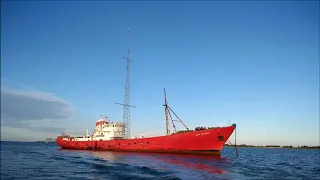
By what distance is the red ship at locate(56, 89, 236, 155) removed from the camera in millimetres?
44094

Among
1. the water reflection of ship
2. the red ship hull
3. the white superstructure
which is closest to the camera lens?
the water reflection of ship

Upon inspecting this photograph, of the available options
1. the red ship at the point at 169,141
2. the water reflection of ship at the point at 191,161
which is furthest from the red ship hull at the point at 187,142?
the water reflection of ship at the point at 191,161

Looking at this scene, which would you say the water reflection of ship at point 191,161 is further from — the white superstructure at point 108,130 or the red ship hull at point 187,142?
the white superstructure at point 108,130

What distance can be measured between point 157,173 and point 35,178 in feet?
36.1

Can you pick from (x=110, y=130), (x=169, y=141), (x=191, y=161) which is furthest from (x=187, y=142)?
(x=110, y=130)

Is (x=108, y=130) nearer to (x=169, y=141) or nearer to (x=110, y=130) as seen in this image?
(x=110, y=130)

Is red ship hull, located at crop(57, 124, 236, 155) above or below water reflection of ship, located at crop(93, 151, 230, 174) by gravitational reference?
above

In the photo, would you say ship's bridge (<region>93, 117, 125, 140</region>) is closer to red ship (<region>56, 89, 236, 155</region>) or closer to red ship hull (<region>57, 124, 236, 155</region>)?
red ship (<region>56, 89, 236, 155</region>)

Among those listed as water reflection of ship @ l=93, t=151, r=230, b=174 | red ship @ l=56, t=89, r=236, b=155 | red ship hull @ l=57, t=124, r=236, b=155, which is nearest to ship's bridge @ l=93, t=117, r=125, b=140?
red ship @ l=56, t=89, r=236, b=155

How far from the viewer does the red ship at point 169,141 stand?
44094 millimetres

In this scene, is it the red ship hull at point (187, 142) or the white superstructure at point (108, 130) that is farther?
the white superstructure at point (108, 130)

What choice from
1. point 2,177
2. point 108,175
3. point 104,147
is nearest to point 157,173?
point 108,175

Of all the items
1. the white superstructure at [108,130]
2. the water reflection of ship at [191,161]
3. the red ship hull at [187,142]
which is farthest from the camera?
the white superstructure at [108,130]

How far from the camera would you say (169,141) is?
47.7 m
